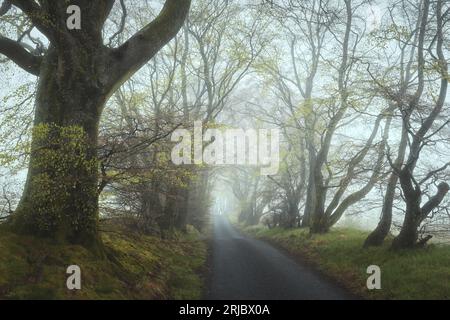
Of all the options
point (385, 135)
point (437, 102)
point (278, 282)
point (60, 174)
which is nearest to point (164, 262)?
point (278, 282)

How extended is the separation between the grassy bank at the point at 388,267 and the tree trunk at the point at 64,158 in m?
6.91

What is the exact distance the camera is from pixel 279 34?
2114 cm

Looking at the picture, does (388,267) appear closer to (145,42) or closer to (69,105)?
(145,42)

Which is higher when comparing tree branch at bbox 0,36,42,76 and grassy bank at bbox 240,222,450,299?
tree branch at bbox 0,36,42,76

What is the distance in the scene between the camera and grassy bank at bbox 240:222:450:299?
8.19 m

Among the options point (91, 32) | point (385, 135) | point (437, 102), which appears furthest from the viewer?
point (385, 135)

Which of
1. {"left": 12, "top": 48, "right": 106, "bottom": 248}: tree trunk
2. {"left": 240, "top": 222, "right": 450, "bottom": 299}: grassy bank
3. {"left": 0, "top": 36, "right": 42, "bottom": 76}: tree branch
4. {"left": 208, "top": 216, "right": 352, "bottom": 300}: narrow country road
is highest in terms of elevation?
{"left": 0, "top": 36, "right": 42, "bottom": 76}: tree branch

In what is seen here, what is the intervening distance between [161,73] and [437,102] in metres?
14.7

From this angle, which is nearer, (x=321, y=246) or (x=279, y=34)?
(x=321, y=246)

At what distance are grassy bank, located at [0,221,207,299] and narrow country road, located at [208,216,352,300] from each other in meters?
0.79

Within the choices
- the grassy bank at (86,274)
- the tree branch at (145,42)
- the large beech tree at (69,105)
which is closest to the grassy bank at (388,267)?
the grassy bank at (86,274)

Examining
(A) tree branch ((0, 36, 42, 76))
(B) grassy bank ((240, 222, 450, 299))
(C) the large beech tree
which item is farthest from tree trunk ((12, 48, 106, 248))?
(B) grassy bank ((240, 222, 450, 299))

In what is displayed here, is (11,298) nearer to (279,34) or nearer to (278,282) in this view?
(278,282)

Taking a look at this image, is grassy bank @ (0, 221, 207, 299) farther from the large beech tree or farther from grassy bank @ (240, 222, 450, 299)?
grassy bank @ (240, 222, 450, 299)
